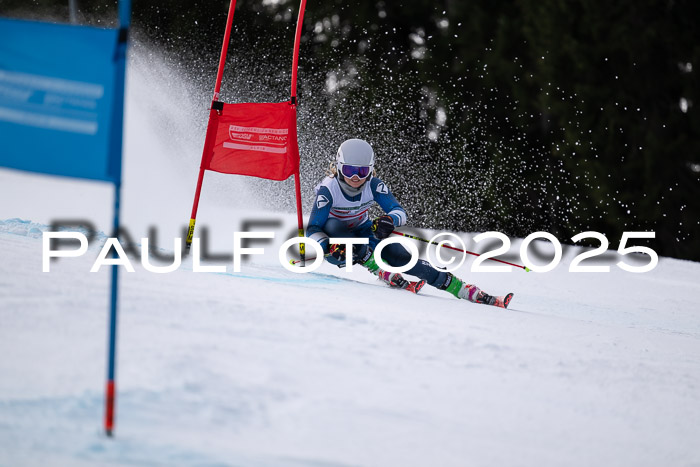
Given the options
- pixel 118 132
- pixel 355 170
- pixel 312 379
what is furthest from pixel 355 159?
pixel 118 132

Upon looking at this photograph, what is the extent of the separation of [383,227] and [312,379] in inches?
104

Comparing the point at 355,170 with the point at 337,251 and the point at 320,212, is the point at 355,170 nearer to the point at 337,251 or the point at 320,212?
the point at 320,212

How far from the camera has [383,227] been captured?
5.07 metres

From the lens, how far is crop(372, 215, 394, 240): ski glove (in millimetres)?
5074

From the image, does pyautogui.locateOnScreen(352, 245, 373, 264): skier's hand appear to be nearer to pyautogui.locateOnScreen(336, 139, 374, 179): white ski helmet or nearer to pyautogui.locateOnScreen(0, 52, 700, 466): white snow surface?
pyautogui.locateOnScreen(336, 139, 374, 179): white ski helmet

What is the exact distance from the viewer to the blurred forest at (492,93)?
38.6 ft

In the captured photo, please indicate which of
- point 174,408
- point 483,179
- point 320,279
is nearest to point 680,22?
point 483,179

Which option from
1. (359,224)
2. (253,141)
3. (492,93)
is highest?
(492,93)

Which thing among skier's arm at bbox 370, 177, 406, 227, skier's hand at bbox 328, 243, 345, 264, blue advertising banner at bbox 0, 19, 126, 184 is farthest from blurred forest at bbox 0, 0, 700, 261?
blue advertising banner at bbox 0, 19, 126, 184

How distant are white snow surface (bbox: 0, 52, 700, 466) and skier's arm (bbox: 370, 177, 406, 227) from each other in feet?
3.57

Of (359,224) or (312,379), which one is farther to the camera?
(359,224)

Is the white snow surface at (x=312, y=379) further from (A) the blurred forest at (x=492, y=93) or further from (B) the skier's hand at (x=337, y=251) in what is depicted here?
(A) the blurred forest at (x=492, y=93)

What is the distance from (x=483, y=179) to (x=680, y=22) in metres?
3.99

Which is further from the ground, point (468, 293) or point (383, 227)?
point (383, 227)
